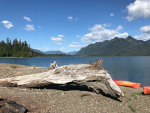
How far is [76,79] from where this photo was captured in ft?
32.0

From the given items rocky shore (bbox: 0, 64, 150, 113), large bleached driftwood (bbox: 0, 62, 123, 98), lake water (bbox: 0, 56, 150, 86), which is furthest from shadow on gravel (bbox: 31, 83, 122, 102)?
lake water (bbox: 0, 56, 150, 86)

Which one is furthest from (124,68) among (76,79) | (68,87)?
(76,79)

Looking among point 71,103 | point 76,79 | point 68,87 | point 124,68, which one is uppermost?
point 76,79

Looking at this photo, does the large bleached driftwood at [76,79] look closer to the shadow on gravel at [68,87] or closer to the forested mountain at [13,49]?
the shadow on gravel at [68,87]

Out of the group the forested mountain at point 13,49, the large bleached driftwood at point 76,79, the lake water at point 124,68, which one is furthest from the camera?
the forested mountain at point 13,49

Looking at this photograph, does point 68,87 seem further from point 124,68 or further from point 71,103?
point 124,68

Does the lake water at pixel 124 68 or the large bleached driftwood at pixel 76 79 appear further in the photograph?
the lake water at pixel 124 68

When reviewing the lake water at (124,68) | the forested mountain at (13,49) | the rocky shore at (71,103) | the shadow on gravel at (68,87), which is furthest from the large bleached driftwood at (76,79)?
the forested mountain at (13,49)

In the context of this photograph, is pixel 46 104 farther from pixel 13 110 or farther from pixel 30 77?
pixel 30 77

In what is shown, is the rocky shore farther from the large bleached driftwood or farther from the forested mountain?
the forested mountain

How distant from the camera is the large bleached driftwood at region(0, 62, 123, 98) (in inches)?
377

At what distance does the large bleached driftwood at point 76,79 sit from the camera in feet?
31.4

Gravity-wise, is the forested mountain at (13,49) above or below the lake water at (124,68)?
above

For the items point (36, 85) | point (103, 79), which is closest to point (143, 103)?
point (103, 79)
